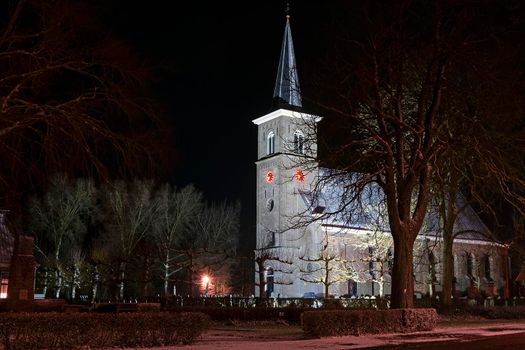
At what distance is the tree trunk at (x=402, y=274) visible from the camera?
2545 cm

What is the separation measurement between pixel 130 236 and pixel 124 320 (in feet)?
128

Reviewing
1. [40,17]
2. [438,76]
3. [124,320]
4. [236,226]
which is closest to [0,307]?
[124,320]

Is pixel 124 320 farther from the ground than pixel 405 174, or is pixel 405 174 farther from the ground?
pixel 405 174

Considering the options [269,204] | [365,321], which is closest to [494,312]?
[365,321]

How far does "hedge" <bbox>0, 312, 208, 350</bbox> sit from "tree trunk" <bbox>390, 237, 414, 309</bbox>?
9752 millimetres

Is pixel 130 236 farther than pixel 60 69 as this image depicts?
Yes

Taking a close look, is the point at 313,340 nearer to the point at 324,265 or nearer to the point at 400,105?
the point at 400,105

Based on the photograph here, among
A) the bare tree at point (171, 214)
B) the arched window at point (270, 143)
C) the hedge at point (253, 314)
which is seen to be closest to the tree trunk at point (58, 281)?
the bare tree at point (171, 214)

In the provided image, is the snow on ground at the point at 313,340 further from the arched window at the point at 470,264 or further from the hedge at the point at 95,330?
the arched window at the point at 470,264

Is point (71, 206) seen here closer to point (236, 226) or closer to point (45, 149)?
point (236, 226)

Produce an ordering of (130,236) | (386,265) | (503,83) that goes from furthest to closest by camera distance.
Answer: (386,265), (130,236), (503,83)

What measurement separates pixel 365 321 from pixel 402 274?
146 inches

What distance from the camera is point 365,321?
22.9 metres

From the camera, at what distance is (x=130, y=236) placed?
183 feet
